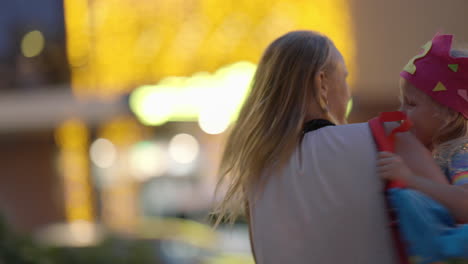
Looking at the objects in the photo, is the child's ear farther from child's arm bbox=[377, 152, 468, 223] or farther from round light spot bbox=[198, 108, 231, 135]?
round light spot bbox=[198, 108, 231, 135]

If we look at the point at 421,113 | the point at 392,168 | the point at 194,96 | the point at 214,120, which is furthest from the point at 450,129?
the point at 214,120

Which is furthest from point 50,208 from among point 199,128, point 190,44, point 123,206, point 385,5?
point 385,5

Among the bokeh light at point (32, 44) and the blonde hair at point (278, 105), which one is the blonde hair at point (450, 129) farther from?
the bokeh light at point (32, 44)

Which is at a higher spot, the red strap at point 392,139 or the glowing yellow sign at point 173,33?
the red strap at point 392,139

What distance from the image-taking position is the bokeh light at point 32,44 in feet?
65.0

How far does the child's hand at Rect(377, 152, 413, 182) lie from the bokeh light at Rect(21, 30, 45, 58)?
18954mm

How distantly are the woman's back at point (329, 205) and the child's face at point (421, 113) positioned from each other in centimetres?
20

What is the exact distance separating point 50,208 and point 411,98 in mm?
18871

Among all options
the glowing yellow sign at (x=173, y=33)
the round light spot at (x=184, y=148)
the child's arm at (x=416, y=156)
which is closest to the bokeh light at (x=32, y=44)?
the glowing yellow sign at (x=173, y=33)

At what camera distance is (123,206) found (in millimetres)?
19828

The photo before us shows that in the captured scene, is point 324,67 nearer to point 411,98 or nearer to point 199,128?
point 411,98

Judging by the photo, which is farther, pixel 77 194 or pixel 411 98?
pixel 77 194

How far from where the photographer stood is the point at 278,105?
6.88 ft

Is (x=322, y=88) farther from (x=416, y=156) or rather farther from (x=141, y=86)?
(x=141, y=86)
